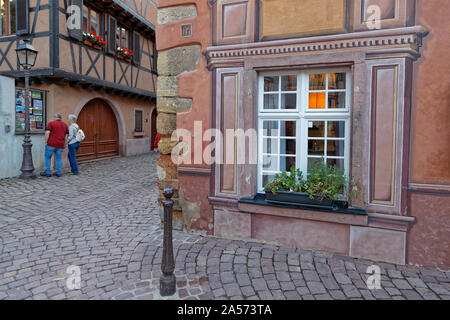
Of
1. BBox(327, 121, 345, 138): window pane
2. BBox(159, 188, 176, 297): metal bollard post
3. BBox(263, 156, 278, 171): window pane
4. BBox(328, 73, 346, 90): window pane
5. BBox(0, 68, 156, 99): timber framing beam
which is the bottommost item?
BBox(159, 188, 176, 297): metal bollard post

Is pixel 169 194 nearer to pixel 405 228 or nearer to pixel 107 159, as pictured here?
pixel 405 228

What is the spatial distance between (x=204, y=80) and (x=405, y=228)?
2978 millimetres

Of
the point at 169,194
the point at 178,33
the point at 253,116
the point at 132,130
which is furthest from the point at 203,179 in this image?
the point at 132,130

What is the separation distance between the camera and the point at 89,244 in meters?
3.93

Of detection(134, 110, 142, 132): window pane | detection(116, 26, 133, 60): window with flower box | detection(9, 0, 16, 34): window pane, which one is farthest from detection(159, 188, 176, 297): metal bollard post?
detection(134, 110, 142, 132): window pane

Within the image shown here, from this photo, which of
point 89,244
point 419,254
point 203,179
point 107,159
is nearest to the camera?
point 419,254

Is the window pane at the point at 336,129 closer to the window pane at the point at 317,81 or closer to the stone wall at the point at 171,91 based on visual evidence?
the window pane at the point at 317,81

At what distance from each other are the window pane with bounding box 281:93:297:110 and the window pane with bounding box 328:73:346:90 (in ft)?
1.46

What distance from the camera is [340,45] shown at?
3.46 metres

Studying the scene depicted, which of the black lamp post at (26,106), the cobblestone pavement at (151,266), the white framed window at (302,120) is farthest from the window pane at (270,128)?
the black lamp post at (26,106)

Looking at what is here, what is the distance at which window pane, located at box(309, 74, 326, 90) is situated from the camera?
12.4 feet

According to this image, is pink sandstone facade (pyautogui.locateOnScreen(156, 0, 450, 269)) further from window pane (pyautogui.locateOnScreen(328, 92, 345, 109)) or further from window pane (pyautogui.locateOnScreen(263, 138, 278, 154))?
window pane (pyautogui.locateOnScreen(263, 138, 278, 154))

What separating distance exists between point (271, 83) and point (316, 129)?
2.76ft

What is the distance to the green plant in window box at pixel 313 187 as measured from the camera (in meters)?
3.58
